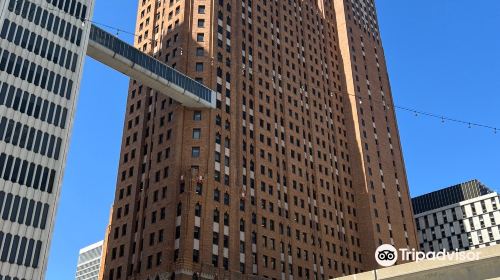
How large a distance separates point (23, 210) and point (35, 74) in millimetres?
17024

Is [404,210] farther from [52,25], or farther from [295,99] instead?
[52,25]

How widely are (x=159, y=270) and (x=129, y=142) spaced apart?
26.3 metres

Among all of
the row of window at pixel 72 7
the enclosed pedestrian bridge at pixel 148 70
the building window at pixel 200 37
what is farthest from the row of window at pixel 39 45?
the building window at pixel 200 37

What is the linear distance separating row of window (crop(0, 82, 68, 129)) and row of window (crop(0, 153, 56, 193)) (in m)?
6.09

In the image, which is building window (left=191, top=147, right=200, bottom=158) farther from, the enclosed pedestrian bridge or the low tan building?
the low tan building

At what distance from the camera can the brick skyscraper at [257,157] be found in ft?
256

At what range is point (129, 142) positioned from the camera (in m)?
92.1

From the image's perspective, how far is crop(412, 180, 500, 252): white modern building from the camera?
473 feet

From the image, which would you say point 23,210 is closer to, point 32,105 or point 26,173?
point 26,173

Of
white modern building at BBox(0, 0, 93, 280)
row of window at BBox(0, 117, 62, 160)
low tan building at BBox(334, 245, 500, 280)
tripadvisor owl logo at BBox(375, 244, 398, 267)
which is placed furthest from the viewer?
row of window at BBox(0, 117, 62, 160)

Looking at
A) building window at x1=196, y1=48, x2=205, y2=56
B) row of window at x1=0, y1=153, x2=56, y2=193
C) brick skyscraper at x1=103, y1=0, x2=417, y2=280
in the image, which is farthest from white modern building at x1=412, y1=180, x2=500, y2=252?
row of window at x1=0, y1=153, x2=56, y2=193

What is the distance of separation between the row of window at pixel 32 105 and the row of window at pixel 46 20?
10288 millimetres

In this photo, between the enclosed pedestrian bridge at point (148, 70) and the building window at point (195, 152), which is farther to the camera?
the building window at point (195, 152)

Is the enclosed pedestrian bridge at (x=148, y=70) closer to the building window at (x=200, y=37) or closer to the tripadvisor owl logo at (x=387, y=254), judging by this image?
the building window at (x=200, y=37)
